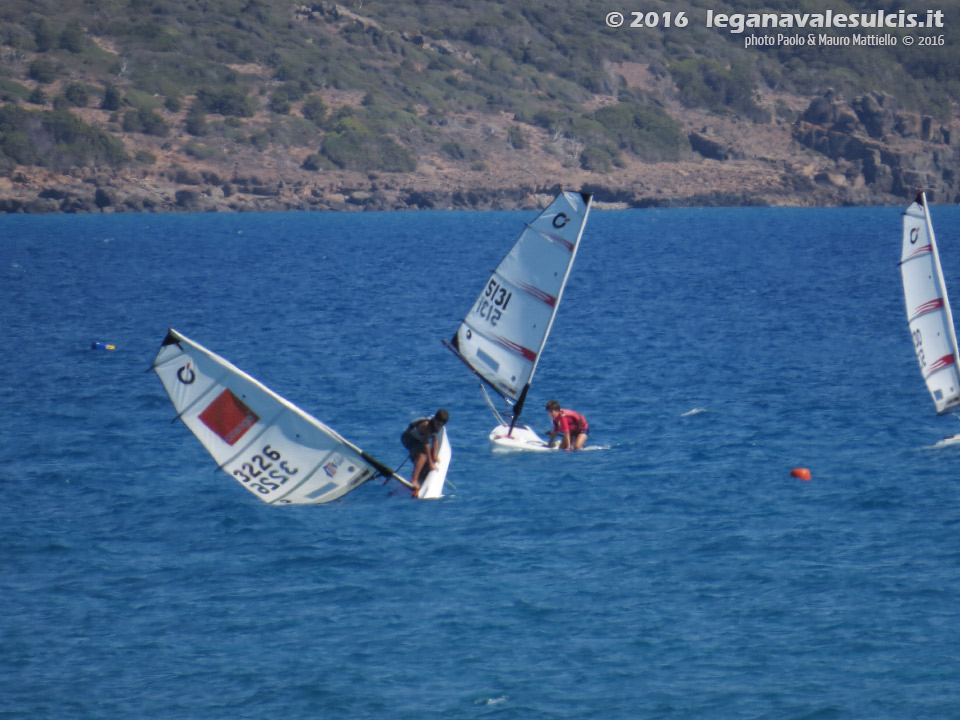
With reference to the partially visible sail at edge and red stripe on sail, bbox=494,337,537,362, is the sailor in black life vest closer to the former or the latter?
red stripe on sail, bbox=494,337,537,362

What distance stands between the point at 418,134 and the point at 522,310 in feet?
464

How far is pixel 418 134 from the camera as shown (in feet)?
542

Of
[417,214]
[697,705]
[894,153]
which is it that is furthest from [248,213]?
[697,705]

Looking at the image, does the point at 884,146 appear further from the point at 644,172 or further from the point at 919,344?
the point at 919,344

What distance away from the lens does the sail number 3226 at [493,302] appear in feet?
90.2

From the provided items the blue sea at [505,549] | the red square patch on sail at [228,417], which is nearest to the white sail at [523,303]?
the blue sea at [505,549]

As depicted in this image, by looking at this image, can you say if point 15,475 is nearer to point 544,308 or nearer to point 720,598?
point 544,308

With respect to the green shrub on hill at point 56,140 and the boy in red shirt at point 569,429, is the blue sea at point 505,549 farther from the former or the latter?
the green shrub on hill at point 56,140

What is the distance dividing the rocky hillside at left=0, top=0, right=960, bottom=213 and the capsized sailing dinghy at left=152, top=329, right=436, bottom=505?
5059 inches

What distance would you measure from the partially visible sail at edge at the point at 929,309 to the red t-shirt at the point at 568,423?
786 centimetres

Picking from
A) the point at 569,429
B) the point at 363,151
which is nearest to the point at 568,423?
the point at 569,429

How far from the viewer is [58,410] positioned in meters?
33.3

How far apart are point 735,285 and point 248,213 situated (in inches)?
3956

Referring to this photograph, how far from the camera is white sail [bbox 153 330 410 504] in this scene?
2033cm
